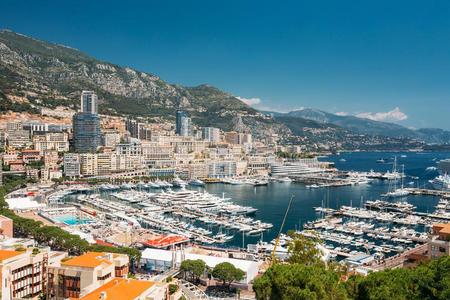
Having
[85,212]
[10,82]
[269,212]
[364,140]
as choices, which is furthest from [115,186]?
[364,140]

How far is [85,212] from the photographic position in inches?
1378

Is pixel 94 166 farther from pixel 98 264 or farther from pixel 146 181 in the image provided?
pixel 98 264

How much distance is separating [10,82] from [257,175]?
205 ft

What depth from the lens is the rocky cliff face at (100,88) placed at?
93.8m

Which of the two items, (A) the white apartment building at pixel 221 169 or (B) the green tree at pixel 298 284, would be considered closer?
(B) the green tree at pixel 298 284

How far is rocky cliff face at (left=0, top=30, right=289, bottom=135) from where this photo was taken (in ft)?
308

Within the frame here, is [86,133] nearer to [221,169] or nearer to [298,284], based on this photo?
[221,169]

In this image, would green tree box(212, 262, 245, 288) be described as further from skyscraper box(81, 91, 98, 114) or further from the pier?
skyscraper box(81, 91, 98, 114)

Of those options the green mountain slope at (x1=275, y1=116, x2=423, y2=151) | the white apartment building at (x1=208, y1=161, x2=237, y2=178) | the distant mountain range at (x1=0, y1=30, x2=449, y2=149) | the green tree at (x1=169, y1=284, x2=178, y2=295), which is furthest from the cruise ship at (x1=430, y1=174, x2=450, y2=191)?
the green mountain slope at (x1=275, y1=116, x2=423, y2=151)

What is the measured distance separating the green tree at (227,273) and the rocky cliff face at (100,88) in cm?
8012

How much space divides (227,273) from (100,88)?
110315mm

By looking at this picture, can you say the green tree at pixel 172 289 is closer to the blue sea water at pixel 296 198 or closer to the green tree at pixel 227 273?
the green tree at pixel 227 273

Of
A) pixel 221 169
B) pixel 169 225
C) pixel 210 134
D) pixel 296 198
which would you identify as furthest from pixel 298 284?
pixel 210 134

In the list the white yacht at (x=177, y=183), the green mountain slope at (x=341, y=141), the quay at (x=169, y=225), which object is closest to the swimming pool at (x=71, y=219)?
the quay at (x=169, y=225)
